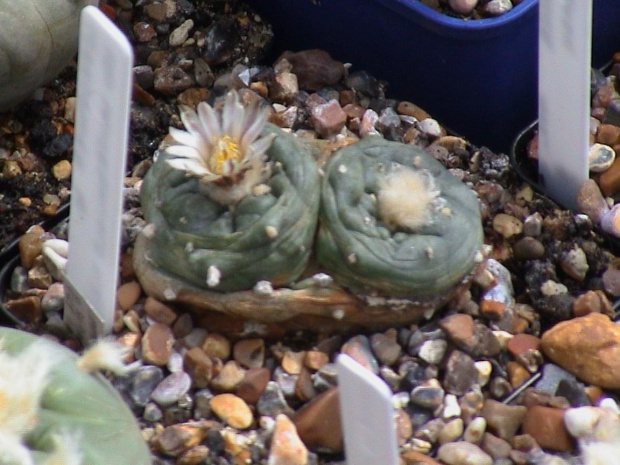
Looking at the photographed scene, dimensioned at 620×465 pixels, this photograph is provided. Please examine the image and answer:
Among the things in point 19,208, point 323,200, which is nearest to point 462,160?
point 323,200

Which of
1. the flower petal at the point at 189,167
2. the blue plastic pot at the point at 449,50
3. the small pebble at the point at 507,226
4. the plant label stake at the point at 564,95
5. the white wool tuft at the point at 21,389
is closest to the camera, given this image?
the white wool tuft at the point at 21,389

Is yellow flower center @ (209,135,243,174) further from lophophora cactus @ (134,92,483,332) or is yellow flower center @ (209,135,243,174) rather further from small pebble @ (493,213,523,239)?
small pebble @ (493,213,523,239)

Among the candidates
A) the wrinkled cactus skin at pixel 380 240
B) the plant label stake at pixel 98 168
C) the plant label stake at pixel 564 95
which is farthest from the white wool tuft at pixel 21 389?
the plant label stake at pixel 564 95

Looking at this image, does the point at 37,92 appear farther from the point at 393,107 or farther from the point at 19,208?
the point at 393,107

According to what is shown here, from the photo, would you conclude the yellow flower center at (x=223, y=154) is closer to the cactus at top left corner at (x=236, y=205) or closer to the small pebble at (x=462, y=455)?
the cactus at top left corner at (x=236, y=205)

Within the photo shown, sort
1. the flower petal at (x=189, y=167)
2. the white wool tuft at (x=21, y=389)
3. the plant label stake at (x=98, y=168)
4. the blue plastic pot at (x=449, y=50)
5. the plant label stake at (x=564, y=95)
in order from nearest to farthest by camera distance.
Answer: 1. the white wool tuft at (x=21, y=389)
2. the plant label stake at (x=98, y=168)
3. the flower petal at (x=189, y=167)
4. the plant label stake at (x=564, y=95)
5. the blue plastic pot at (x=449, y=50)
